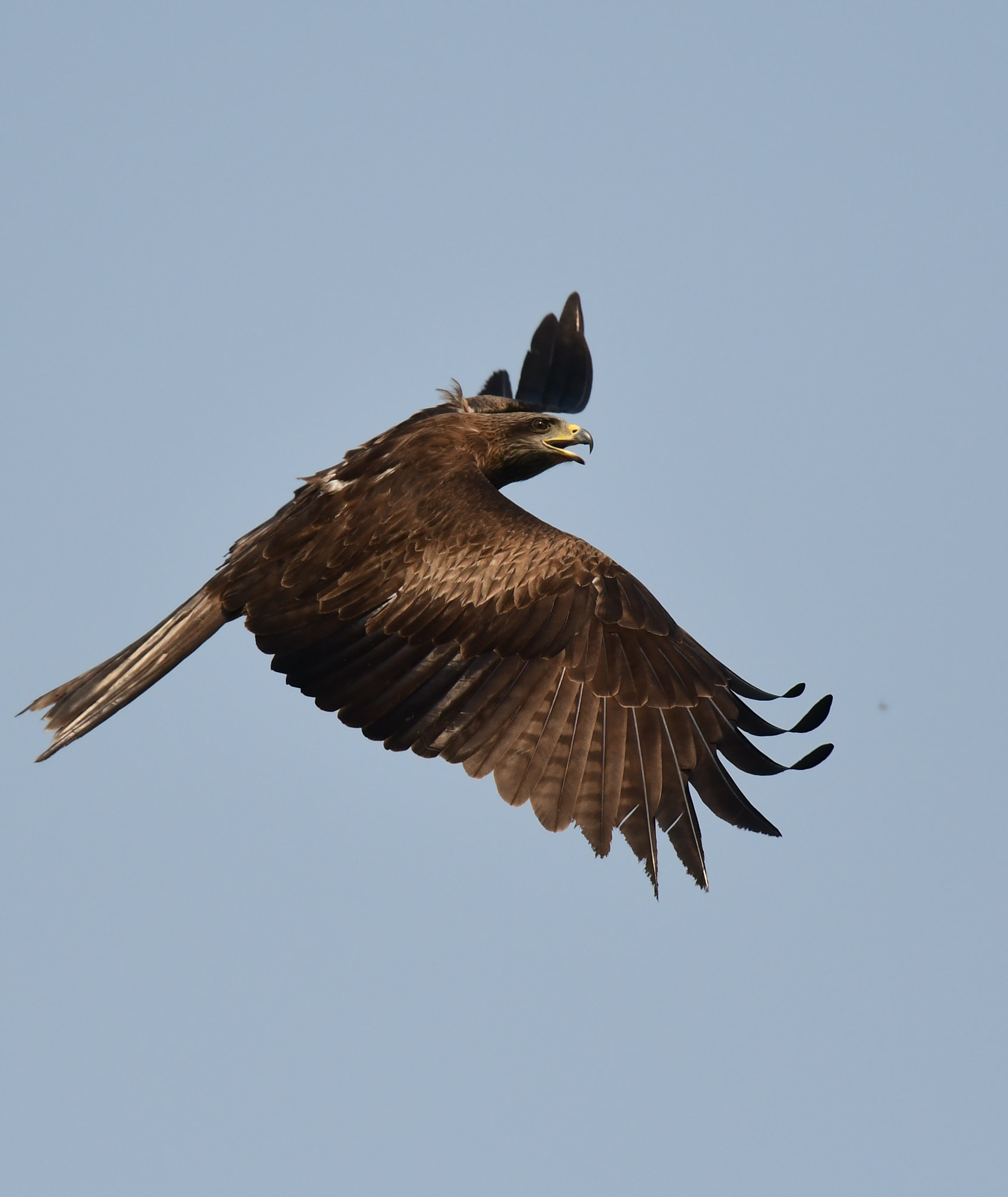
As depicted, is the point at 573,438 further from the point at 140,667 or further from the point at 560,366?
the point at 140,667

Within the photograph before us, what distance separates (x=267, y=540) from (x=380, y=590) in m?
0.97

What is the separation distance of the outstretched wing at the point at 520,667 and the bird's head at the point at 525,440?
5.30 feet

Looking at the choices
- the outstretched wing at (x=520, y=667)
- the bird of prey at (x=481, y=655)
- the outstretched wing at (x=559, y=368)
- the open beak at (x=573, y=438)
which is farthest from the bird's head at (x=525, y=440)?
the outstretched wing at (x=559, y=368)

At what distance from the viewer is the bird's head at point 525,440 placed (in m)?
10.5

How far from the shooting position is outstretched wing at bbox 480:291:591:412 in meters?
12.6

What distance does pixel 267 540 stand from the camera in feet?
30.1

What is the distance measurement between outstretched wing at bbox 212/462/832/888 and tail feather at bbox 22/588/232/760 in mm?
196

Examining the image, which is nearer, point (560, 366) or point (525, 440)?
point (525, 440)

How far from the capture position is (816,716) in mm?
7238

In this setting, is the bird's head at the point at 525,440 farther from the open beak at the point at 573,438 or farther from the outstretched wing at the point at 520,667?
the outstretched wing at the point at 520,667

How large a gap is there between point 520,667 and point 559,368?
16.7 ft

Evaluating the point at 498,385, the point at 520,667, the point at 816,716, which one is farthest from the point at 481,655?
the point at 498,385

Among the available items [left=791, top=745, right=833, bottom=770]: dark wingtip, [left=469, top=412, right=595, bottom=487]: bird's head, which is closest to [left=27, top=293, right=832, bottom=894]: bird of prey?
[left=791, top=745, right=833, bottom=770]: dark wingtip

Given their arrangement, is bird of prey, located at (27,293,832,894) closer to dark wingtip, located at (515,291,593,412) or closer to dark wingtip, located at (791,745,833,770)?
dark wingtip, located at (791,745,833,770)
